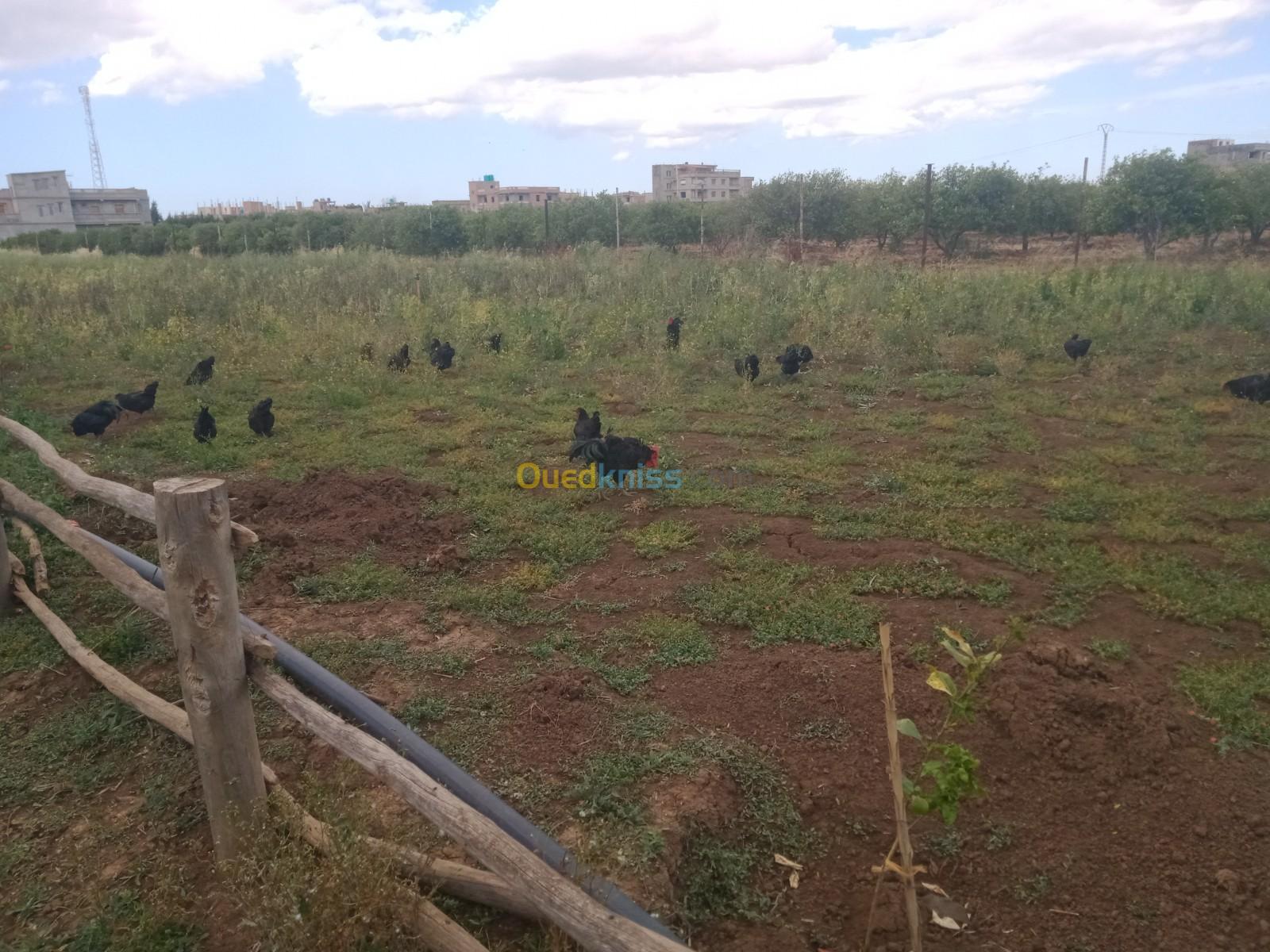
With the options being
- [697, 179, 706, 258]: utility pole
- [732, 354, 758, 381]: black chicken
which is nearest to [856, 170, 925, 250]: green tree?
[697, 179, 706, 258]: utility pole

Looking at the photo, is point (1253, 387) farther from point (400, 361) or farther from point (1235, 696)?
point (400, 361)

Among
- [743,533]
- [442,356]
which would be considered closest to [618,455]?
[743,533]

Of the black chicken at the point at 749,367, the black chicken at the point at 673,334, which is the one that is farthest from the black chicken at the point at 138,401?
the black chicken at the point at 749,367

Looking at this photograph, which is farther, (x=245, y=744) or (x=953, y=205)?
(x=953, y=205)

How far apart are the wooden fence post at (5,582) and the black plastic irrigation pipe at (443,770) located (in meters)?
1.71

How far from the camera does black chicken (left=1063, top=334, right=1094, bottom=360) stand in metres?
11.0

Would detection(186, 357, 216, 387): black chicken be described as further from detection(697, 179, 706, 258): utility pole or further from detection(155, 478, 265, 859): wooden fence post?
detection(697, 179, 706, 258): utility pole

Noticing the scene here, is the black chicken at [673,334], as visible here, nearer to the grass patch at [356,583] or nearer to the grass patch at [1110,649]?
the grass patch at [356,583]

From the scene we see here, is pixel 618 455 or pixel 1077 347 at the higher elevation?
pixel 1077 347

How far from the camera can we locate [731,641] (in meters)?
4.54

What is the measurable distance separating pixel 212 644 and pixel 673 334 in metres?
10.5

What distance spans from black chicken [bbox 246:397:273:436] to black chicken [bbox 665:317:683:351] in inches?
233

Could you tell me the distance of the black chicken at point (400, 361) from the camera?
11422 millimetres

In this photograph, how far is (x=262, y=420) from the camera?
8.35 metres
